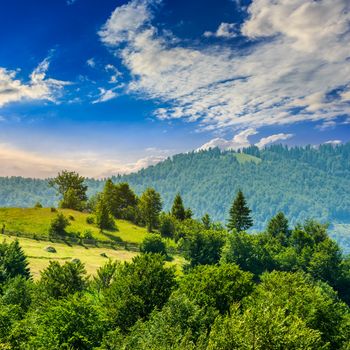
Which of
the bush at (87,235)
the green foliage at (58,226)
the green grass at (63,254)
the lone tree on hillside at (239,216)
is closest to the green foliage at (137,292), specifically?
the green grass at (63,254)

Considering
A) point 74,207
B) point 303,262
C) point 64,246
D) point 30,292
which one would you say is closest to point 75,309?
point 30,292

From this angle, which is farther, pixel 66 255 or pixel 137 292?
pixel 66 255

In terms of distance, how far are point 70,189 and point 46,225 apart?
122 feet

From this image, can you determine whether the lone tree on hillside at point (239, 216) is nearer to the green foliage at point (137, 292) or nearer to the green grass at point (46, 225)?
the green grass at point (46, 225)

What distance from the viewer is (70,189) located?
14875 cm

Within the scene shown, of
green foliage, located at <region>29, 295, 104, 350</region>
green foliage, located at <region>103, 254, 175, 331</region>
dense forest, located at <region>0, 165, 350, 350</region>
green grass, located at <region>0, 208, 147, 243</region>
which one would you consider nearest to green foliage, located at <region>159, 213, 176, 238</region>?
green grass, located at <region>0, 208, 147, 243</region>

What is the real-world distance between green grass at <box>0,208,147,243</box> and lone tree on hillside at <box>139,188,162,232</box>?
162 inches

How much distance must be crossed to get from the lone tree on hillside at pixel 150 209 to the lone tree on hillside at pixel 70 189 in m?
29.6

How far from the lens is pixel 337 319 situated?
43688 mm

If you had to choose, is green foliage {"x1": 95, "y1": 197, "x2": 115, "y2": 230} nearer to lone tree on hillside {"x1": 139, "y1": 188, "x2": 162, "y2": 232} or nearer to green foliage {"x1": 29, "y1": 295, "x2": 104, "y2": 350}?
lone tree on hillside {"x1": 139, "y1": 188, "x2": 162, "y2": 232}

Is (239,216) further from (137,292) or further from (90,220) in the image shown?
(137,292)

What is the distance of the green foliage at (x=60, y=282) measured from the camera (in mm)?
44500

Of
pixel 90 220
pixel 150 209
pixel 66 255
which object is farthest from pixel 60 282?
pixel 150 209

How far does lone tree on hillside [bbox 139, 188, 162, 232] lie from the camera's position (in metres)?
133
